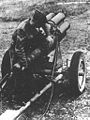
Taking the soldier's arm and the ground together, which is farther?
the ground

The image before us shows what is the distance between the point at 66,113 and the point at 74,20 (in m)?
8.74

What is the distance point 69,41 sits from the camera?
45.2ft

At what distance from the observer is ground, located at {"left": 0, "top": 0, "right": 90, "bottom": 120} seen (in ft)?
27.8

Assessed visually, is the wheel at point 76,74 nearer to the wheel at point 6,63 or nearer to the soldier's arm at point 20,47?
the soldier's arm at point 20,47

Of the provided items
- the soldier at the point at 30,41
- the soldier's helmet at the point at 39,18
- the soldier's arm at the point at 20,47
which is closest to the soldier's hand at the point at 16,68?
the soldier at the point at 30,41

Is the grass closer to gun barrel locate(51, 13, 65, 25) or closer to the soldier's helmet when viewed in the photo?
gun barrel locate(51, 13, 65, 25)

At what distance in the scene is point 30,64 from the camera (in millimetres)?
8453

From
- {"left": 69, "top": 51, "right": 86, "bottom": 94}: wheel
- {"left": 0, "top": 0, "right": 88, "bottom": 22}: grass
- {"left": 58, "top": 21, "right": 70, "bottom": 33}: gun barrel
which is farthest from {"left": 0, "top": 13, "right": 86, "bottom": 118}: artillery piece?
{"left": 0, "top": 0, "right": 88, "bottom": 22}: grass

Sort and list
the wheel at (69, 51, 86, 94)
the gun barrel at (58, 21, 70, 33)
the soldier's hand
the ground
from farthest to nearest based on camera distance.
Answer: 1. the gun barrel at (58, 21, 70, 33)
2. the wheel at (69, 51, 86, 94)
3. the ground
4. the soldier's hand

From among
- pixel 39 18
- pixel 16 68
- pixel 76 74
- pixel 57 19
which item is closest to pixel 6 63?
pixel 16 68

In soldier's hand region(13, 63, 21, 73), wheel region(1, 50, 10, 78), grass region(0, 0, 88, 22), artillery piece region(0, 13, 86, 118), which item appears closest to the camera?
soldier's hand region(13, 63, 21, 73)

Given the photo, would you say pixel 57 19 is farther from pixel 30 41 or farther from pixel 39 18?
pixel 30 41

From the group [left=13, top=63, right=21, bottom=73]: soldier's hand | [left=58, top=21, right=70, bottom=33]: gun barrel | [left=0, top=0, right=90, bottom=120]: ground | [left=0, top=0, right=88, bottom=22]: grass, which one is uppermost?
[left=58, top=21, right=70, bottom=33]: gun barrel

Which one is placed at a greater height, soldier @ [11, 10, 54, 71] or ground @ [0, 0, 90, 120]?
soldier @ [11, 10, 54, 71]
